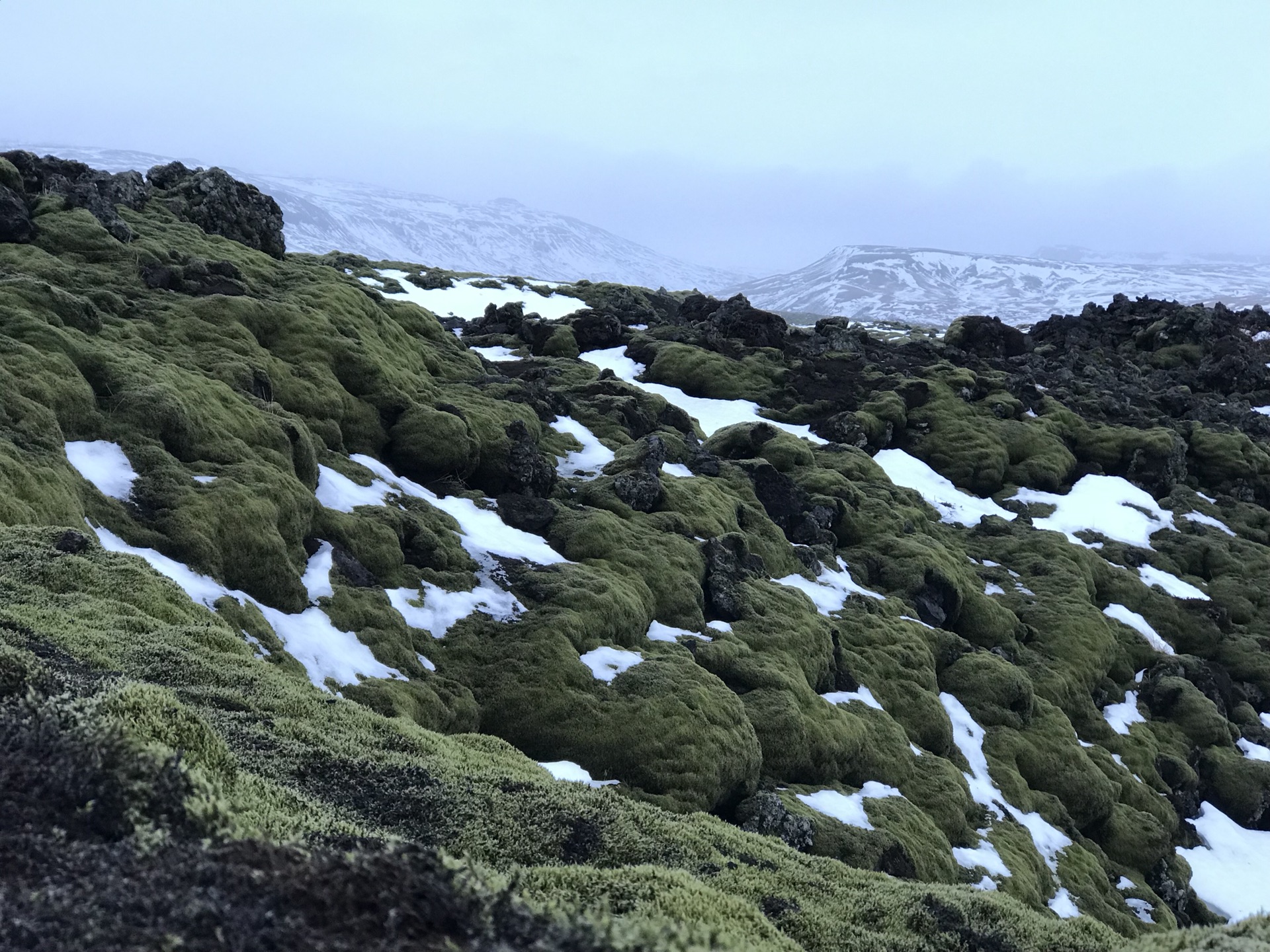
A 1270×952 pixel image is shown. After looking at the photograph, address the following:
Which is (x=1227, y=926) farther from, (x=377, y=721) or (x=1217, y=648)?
(x=1217, y=648)

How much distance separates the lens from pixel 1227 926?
1011 cm

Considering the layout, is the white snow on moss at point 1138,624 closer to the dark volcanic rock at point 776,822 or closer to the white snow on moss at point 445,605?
the dark volcanic rock at point 776,822

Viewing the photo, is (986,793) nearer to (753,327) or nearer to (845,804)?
(845,804)

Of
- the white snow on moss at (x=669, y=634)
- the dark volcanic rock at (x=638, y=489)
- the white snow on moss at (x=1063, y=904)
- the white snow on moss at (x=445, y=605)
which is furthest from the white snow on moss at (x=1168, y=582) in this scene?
the white snow on moss at (x=445, y=605)

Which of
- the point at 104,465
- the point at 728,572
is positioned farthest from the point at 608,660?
the point at 104,465

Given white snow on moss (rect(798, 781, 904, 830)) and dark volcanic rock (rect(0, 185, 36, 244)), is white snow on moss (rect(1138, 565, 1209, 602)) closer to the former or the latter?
white snow on moss (rect(798, 781, 904, 830))

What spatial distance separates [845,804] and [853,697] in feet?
23.0

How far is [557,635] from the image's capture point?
25547mm

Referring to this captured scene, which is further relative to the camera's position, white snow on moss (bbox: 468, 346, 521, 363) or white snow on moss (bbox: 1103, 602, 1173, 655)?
white snow on moss (bbox: 468, 346, 521, 363)

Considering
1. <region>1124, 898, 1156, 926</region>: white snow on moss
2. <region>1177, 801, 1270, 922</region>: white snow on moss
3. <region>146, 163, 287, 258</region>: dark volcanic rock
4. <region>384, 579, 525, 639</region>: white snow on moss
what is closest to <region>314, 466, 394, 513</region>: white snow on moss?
<region>384, 579, 525, 639</region>: white snow on moss

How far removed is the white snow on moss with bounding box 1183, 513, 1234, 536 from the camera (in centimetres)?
6119

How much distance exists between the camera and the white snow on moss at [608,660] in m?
25.5

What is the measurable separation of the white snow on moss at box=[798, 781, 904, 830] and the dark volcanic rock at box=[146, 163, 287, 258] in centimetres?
4139

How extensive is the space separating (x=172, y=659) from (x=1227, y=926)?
14837 mm
